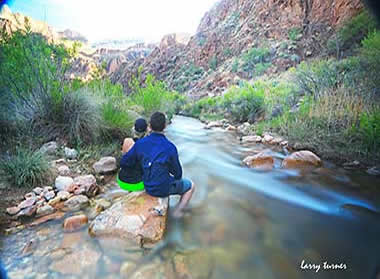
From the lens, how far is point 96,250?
2059 mm

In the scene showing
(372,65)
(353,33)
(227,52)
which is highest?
(227,52)

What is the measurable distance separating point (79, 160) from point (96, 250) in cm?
232

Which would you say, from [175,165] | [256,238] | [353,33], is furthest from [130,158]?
[353,33]

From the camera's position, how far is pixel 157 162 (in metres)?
2.49

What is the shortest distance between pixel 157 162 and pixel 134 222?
2.25 ft

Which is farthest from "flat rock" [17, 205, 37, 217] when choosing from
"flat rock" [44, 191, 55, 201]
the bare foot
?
the bare foot

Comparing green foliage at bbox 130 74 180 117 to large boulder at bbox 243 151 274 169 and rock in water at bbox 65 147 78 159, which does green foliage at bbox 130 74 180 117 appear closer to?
rock in water at bbox 65 147 78 159

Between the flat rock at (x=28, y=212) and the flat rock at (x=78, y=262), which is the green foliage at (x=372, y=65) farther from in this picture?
the flat rock at (x=28, y=212)

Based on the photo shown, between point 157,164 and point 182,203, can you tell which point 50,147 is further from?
point 182,203

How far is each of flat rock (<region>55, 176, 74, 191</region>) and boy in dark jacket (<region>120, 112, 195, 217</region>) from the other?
985 mm

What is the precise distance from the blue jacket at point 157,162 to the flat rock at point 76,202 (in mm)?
961

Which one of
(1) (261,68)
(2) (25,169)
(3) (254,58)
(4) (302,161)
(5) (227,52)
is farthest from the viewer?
(5) (227,52)

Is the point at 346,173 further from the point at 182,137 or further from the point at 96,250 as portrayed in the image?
the point at 182,137
